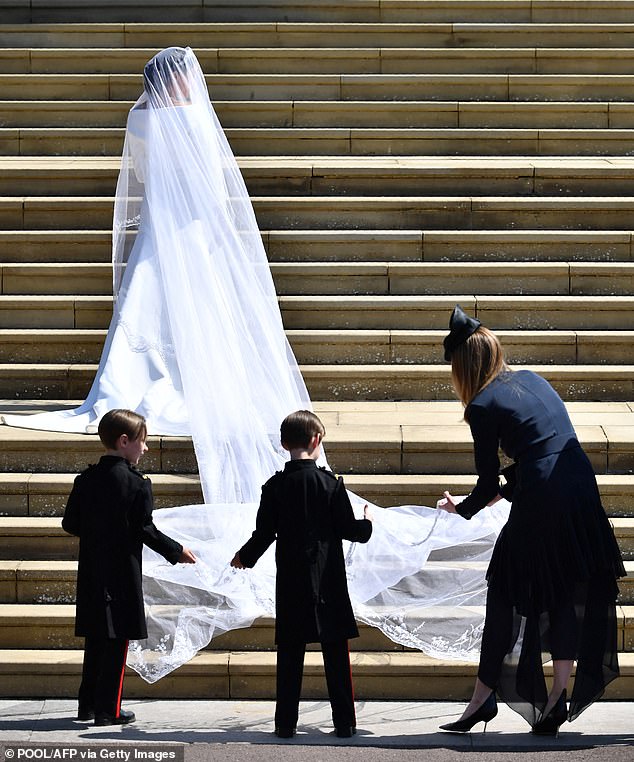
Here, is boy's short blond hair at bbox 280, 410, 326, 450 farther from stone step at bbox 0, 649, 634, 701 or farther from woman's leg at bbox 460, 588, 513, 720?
stone step at bbox 0, 649, 634, 701

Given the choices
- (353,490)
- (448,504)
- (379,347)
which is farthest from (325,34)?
(448,504)

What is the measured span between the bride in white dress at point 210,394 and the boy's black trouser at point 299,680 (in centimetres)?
56

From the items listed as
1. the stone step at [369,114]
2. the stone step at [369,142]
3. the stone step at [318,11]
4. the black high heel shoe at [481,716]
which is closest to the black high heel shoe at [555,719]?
the black high heel shoe at [481,716]

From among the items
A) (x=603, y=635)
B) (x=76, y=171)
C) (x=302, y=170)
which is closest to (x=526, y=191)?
(x=302, y=170)

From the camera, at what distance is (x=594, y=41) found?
1136 centimetres

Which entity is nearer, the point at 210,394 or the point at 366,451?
the point at 210,394

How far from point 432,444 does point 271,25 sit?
6.06 metres

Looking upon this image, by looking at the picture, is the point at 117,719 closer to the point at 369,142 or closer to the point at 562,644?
the point at 562,644

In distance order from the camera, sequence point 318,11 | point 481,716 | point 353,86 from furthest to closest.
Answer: point 318,11, point 353,86, point 481,716

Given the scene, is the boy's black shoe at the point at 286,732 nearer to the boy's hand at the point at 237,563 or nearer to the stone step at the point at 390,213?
the boy's hand at the point at 237,563

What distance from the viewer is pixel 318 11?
11836 millimetres

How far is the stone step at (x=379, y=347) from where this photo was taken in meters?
8.20

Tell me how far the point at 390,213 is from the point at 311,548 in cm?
462

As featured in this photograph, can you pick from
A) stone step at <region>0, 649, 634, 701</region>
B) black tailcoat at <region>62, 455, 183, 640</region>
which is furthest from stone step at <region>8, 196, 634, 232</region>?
black tailcoat at <region>62, 455, 183, 640</region>
